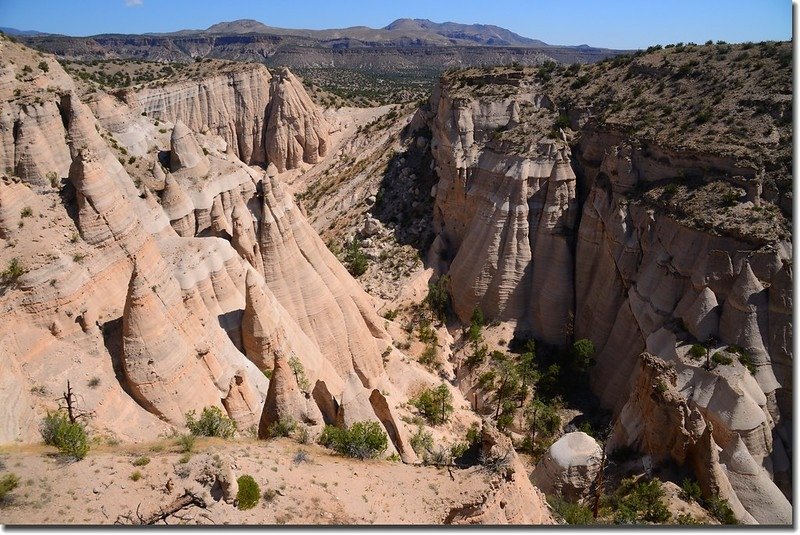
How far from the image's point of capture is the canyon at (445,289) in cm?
1446

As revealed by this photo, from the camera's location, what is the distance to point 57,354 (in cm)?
1477

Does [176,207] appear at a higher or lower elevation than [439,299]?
higher

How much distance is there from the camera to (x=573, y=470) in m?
18.5

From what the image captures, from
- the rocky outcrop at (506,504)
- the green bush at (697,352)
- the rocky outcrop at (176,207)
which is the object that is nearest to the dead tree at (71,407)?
the rocky outcrop at (506,504)

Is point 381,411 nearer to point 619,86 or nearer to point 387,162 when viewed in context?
point 619,86

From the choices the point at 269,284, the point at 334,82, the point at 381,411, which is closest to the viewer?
the point at 381,411

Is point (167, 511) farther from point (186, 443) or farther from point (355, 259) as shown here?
point (355, 259)

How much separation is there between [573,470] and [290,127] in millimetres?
55776

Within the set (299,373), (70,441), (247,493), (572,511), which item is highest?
(70,441)

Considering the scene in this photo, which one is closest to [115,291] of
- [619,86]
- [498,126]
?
[498,126]

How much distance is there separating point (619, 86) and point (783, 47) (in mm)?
9386

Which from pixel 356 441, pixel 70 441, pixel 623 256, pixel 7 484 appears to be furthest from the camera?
pixel 623 256

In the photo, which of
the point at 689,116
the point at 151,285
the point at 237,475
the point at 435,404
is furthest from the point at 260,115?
the point at 237,475

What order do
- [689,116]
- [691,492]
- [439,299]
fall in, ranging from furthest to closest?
[439,299] → [689,116] → [691,492]
